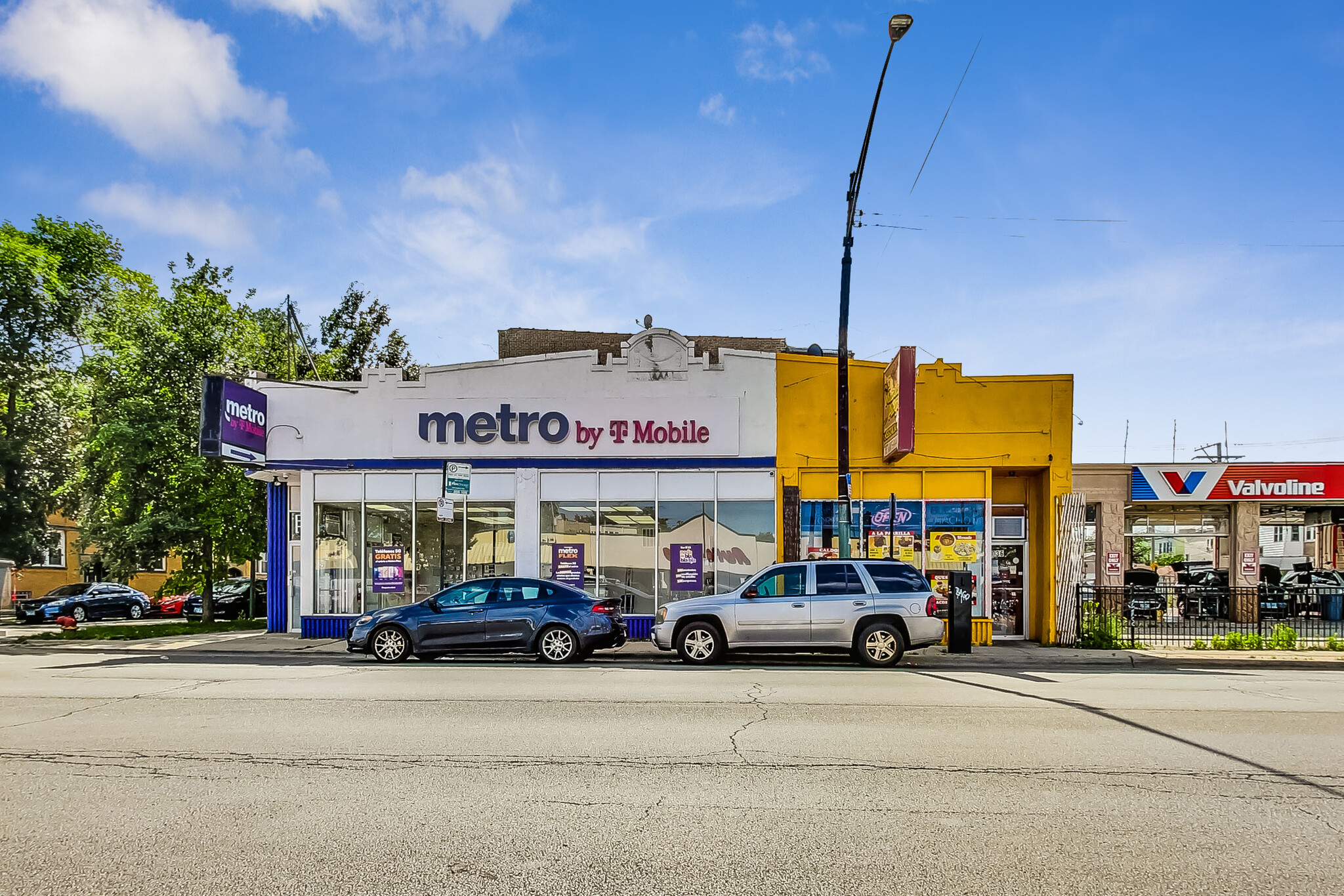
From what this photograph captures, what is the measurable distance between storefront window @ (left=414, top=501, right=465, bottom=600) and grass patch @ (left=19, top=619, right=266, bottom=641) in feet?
22.1

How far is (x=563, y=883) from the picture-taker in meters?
4.75

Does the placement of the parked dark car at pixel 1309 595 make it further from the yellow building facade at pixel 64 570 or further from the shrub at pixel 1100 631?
the yellow building facade at pixel 64 570

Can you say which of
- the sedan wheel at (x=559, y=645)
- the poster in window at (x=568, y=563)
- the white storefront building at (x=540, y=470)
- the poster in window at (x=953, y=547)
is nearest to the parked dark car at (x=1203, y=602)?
the poster in window at (x=953, y=547)

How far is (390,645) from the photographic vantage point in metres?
15.6

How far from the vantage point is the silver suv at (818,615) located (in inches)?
583

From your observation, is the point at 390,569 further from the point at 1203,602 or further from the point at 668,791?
the point at 1203,602

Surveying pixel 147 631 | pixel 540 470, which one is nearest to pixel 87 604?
pixel 147 631

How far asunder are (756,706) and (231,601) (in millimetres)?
28626

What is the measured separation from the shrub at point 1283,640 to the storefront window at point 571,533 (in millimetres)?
13864

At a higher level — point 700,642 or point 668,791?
point 668,791

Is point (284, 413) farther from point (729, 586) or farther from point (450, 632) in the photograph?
point (729, 586)

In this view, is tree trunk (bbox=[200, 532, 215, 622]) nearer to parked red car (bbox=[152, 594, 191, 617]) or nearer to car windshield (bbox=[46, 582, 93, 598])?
parked red car (bbox=[152, 594, 191, 617])

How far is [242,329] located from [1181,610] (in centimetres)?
2602

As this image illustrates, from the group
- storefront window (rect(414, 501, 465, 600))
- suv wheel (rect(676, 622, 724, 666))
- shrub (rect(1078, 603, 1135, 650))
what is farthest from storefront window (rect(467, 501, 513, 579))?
shrub (rect(1078, 603, 1135, 650))
